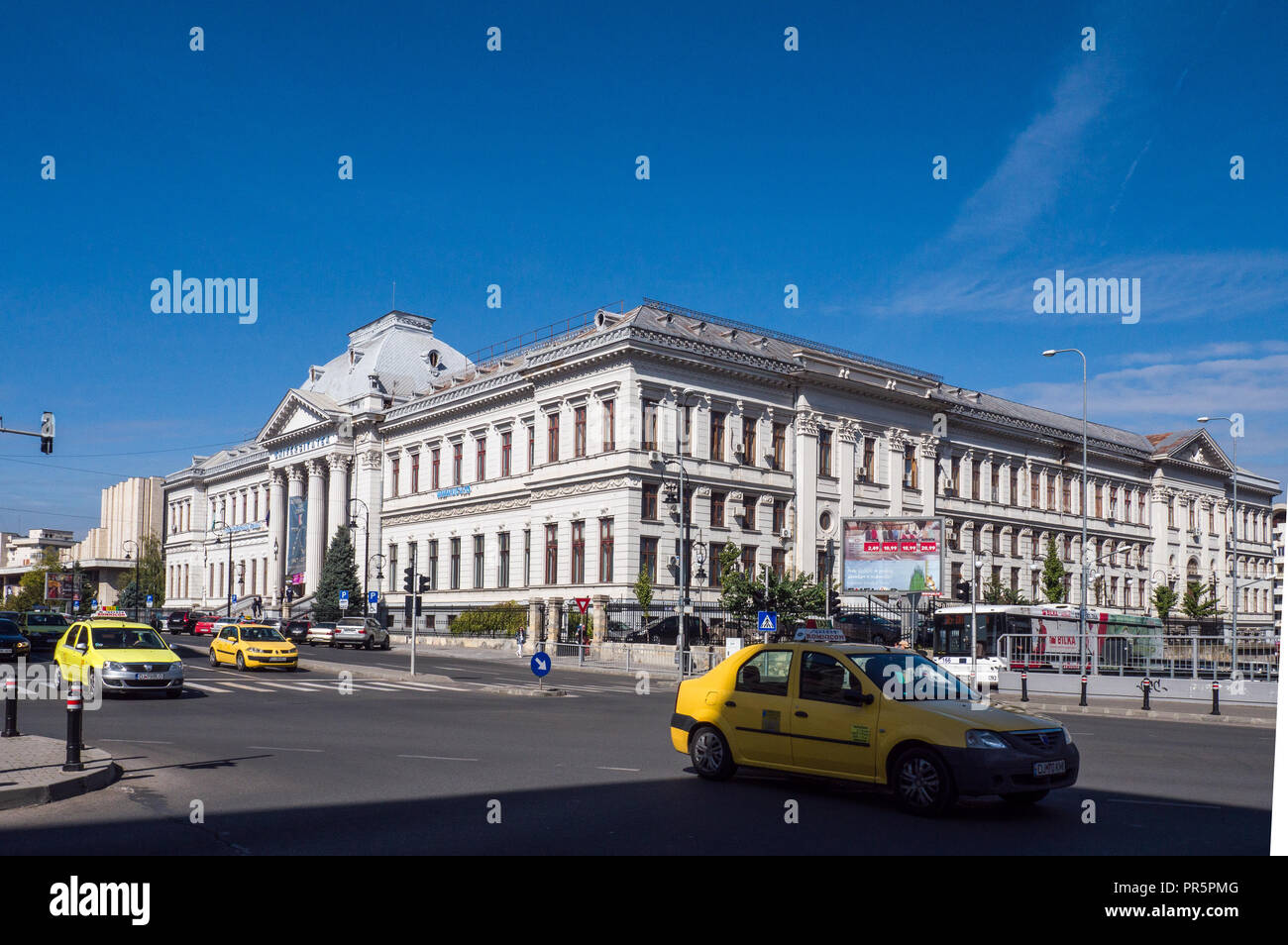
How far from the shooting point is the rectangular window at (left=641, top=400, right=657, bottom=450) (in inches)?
2126

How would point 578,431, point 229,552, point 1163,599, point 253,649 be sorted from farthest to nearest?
point 229,552 < point 1163,599 < point 578,431 < point 253,649

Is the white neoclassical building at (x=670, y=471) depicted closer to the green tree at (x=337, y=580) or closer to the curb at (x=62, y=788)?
the green tree at (x=337, y=580)

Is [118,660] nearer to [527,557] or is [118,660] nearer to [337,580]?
[527,557]

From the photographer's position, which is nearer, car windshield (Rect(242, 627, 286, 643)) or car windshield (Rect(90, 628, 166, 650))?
car windshield (Rect(90, 628, 166, 650))

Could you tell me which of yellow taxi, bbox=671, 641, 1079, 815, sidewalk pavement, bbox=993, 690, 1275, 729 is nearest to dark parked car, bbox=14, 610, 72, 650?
sidewalk pavement, bbox=993, 690, 1275, 729

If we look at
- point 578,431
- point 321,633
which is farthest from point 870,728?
point 321,633

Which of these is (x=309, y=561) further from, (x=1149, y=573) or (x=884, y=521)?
(x=1149, y=573)

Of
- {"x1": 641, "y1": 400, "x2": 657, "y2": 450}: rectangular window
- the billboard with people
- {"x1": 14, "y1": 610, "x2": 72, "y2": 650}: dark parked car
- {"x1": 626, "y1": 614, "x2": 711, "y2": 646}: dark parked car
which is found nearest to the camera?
{"x1": 14, "y1": 610, "x2": 72, "y2": 650}: dark parked car

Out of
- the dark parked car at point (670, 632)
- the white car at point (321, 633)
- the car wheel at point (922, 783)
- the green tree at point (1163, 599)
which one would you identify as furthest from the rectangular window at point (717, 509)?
the car wheel at point (922, 783)

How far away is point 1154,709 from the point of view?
88.5 ft

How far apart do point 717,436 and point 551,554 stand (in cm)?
1047

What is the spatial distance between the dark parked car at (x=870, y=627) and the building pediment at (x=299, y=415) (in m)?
40.6

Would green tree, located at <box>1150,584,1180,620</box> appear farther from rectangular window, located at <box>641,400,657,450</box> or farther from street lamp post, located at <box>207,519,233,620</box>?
street lamp post, located at <box>207,519,233,620</box>

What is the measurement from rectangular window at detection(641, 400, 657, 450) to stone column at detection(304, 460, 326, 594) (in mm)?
33610
